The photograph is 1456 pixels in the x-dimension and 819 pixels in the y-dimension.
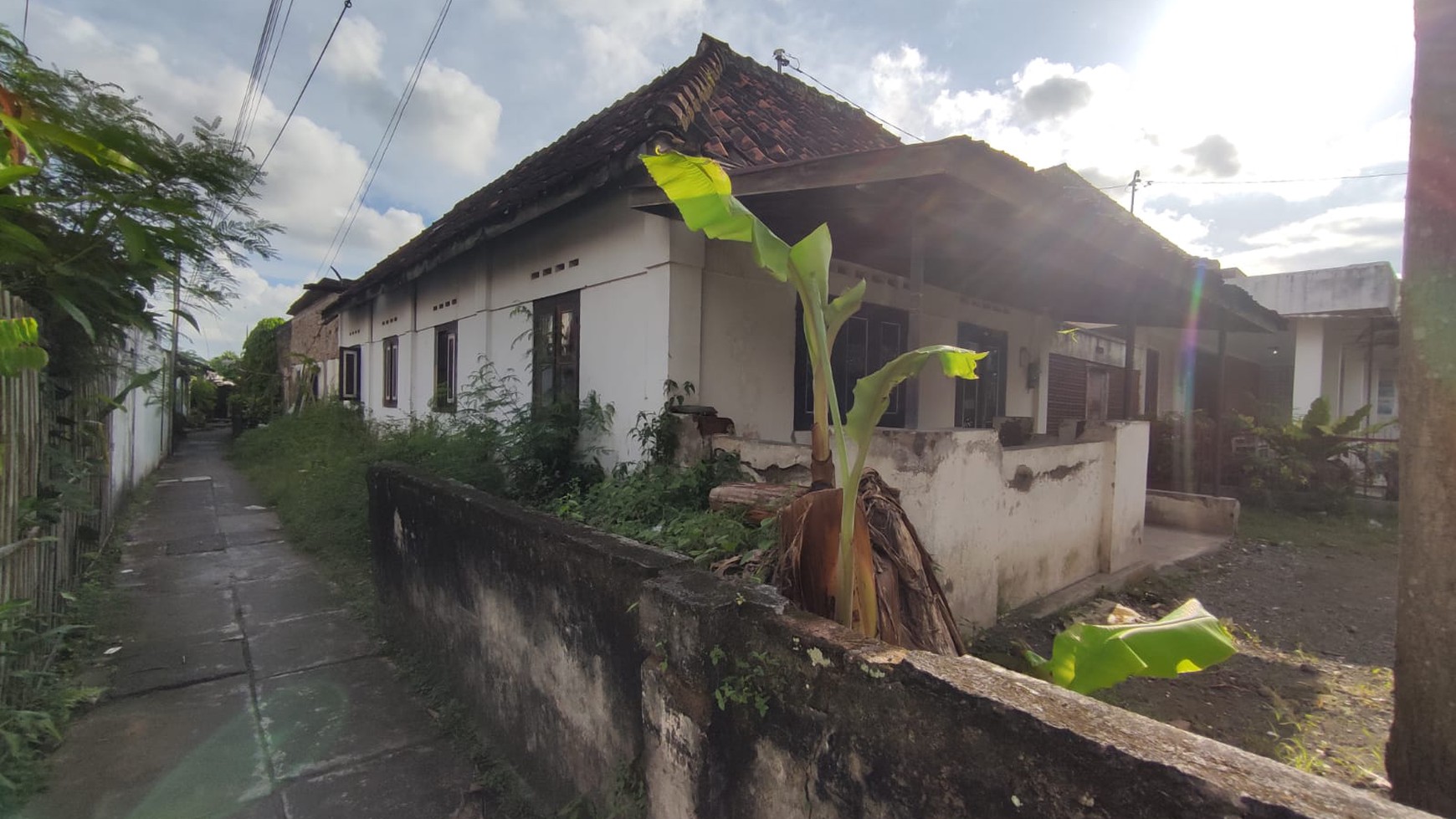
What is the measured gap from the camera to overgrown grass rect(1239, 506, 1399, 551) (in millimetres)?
7297

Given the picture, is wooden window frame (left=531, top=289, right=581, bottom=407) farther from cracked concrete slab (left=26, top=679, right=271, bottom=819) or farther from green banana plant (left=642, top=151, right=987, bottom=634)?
green banana plant (left=642, top=151, right=987, bottom=634)

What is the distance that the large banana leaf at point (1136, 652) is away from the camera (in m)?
1.68

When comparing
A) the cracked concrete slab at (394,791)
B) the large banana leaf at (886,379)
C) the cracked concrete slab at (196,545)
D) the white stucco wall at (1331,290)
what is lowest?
the cracked concrete slab at (394,791)

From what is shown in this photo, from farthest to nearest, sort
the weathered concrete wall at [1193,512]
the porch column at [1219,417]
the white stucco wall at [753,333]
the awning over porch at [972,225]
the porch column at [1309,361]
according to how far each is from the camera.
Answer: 1. the porch column at [1309,361]
2. the porch column at [1219,417]
3. the weathered concrete wall at [1193,512]
4. the white stucco wall at [753,333]
5. the awning over porch at [972,225]

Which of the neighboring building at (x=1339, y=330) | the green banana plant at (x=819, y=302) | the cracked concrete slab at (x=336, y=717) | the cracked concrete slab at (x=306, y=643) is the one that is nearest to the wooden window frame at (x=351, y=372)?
the cracked concrete slab at (x=306, y=643)

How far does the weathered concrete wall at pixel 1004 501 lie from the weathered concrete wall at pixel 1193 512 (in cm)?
256

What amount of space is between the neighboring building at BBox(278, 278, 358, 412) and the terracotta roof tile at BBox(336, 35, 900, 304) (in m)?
9.45

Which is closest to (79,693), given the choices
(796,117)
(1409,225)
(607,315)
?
(607,315)

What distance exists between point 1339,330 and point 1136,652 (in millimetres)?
16013

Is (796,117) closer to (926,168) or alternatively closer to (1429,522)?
(926,168)

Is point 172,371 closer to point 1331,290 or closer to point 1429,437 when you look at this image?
point 1429,437

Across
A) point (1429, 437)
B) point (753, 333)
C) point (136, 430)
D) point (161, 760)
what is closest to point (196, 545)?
point (136, 430)

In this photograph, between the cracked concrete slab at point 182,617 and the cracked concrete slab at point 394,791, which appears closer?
the cracked concrete slab at point 394,791

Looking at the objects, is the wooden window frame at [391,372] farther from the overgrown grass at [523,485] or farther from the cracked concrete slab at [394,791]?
the cracked concrete slab at [394,791]
